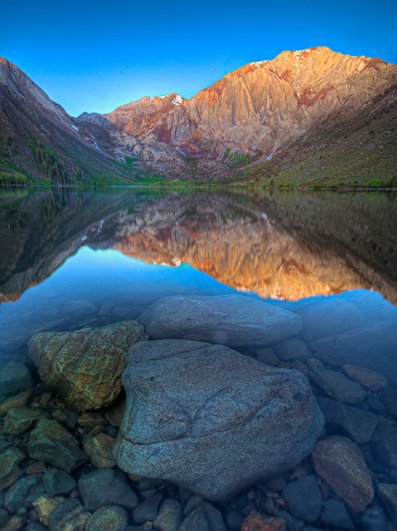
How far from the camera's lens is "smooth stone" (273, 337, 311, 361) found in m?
9.21

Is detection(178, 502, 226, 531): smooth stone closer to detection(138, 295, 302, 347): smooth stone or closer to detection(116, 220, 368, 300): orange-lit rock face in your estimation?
detection(138, 295, 302, 347): smooth stone

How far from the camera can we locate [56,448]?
6098 mm

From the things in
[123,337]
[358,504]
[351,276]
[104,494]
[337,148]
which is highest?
[337,148]

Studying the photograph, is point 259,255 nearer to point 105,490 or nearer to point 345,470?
point 345,470

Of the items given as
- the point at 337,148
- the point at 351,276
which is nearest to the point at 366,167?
the point at 337,148

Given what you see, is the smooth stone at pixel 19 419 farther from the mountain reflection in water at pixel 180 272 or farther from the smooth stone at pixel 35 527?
the mountain reflection in water at pixel 180 272

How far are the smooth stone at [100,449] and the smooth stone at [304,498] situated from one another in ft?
10.9

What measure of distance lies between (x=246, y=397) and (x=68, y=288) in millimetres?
10829

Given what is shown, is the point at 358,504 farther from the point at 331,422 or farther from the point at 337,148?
the point at 337,148

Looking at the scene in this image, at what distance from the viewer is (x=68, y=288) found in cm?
1430

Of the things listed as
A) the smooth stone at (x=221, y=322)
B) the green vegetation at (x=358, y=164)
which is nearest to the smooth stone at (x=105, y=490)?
the smooth stone at (x=221, y=322)

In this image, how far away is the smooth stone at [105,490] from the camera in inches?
209

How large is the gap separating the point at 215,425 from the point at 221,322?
4.42m

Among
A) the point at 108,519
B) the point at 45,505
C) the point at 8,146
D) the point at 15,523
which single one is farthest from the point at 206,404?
the point at 8,146
